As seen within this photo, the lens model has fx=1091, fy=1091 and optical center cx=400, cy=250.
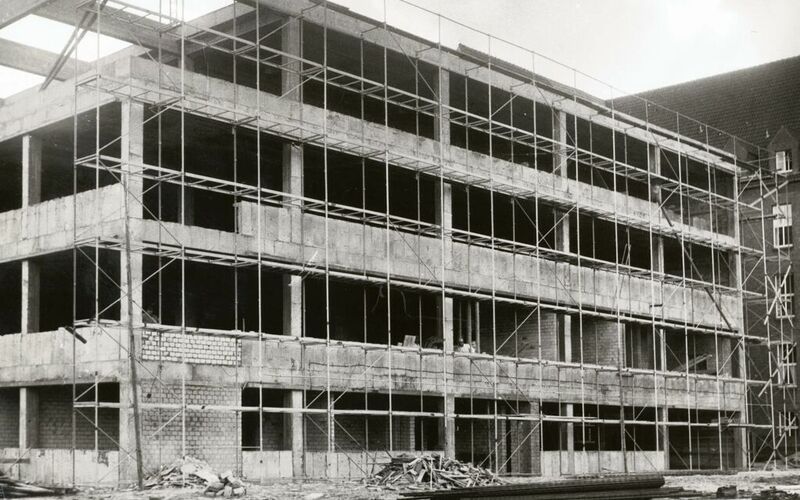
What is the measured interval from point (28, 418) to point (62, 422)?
0.87 meters

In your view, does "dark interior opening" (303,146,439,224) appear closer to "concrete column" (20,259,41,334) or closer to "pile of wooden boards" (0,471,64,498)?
"concrete column" (20,259,41,334)

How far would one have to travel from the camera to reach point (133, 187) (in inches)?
946

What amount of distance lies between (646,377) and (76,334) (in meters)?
21.1

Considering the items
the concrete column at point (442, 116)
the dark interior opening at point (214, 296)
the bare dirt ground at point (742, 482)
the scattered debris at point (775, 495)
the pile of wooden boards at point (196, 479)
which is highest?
the concrete column at point (442, 116)

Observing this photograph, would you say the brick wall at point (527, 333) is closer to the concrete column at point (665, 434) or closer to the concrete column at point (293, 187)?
the concrete column at point (665, 434)

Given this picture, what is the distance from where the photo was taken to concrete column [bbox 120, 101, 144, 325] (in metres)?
23.6

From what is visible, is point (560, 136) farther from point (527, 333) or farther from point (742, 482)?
point (742, 482)

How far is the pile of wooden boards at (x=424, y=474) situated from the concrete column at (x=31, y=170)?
11.1m

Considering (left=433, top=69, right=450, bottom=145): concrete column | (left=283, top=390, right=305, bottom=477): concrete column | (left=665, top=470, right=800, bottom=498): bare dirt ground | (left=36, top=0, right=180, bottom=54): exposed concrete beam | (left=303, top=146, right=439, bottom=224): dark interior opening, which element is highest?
(left=36, top=0, right=180, bottom=54): exposed concrete beam

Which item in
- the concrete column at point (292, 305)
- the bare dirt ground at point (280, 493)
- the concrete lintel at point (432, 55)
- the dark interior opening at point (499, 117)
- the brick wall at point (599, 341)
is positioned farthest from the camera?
the brick wall at point (599, 341)

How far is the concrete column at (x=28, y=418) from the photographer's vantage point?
26.1 m

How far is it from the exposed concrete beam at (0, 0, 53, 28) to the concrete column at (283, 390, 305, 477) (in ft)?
36.7

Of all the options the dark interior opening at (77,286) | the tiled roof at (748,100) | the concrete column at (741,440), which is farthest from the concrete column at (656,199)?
the dark interior opening at (77,286)

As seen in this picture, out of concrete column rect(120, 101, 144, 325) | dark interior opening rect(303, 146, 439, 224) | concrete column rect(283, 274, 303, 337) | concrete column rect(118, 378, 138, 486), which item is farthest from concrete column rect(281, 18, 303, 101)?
concrete column rect(118, 378, 138, 486)
